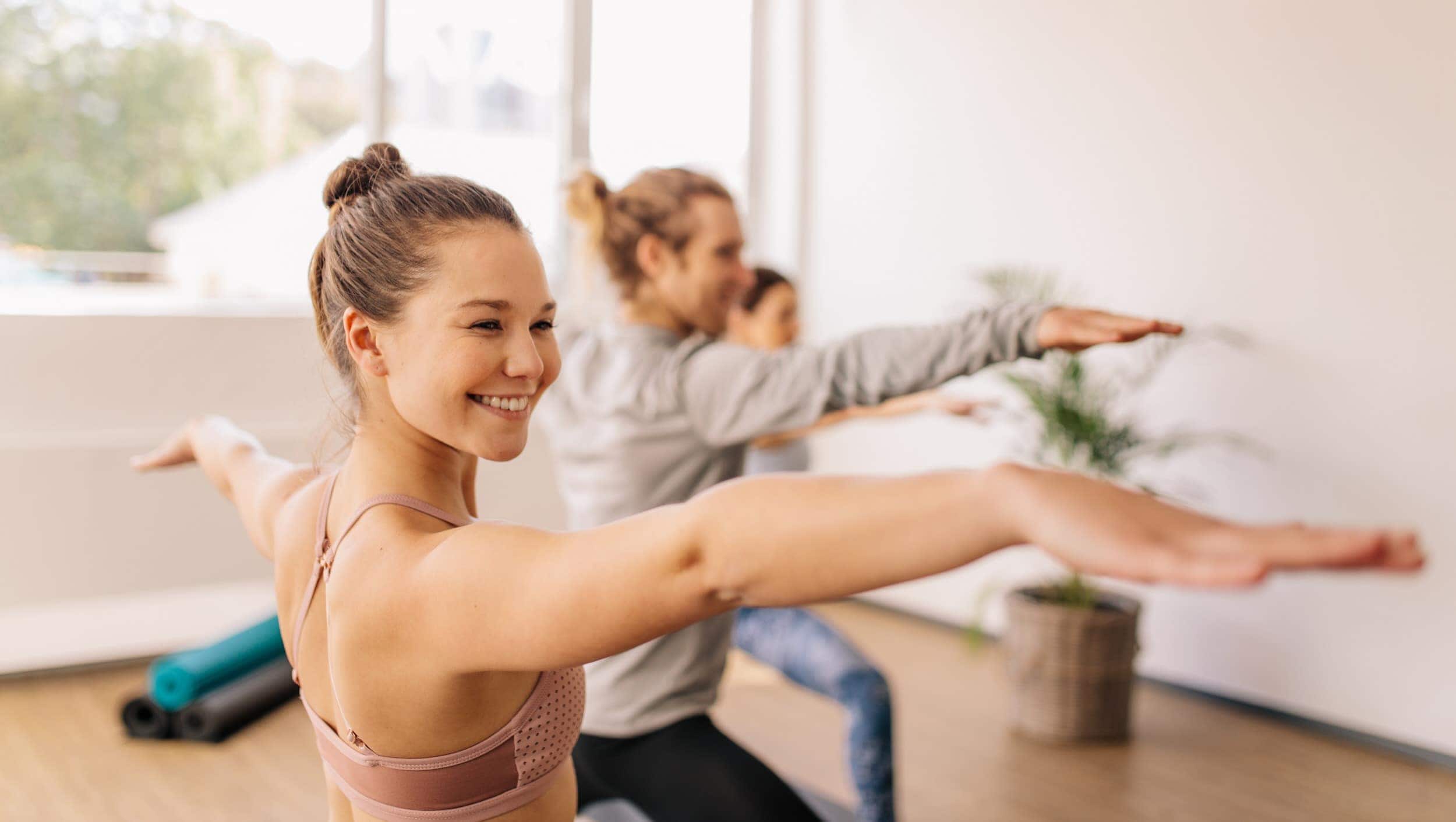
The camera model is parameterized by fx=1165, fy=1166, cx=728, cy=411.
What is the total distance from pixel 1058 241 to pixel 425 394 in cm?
347

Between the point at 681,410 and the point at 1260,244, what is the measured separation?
2422 mm

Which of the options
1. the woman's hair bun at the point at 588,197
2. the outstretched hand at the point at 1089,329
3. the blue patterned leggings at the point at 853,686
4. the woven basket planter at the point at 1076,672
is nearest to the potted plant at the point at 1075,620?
the woven basket planter at the point at 1076,672

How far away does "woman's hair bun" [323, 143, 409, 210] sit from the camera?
3.45 ft

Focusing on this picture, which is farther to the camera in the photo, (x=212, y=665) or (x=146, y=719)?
(x=212, y=665)

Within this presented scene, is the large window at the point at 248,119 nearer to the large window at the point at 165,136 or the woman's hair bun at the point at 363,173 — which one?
the large window at the point at 165,136

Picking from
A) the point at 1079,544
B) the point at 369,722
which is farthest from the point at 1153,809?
the point at 1079,544

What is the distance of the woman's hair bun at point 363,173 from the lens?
1.05 metres

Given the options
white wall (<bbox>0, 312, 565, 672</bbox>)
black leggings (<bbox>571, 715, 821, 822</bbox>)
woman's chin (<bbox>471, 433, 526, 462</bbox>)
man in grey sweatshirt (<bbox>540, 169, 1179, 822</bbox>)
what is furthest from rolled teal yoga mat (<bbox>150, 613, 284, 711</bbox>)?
woman's chin (<bbox>471, 433, 526, 462</bbox>)

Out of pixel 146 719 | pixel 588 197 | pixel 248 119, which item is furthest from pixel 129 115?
pixel 588 197

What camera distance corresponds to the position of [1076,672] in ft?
10.9

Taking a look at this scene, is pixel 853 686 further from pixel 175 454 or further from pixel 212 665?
pixel 212 665

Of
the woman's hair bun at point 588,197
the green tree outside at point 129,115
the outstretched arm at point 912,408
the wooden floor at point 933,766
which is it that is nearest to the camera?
the outstretched arm at point 912,408

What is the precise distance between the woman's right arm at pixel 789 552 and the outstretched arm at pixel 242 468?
47 cm

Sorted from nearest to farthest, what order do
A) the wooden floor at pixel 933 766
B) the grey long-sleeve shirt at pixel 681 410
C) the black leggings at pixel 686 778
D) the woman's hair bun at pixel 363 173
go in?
1. the woman's hair bun at pixel 363 173
2. the grey long-sleeve shirt at pixel 681 410
3. the black leggings at pixel 686 778
4. the wooden floor at pixel 933 766
